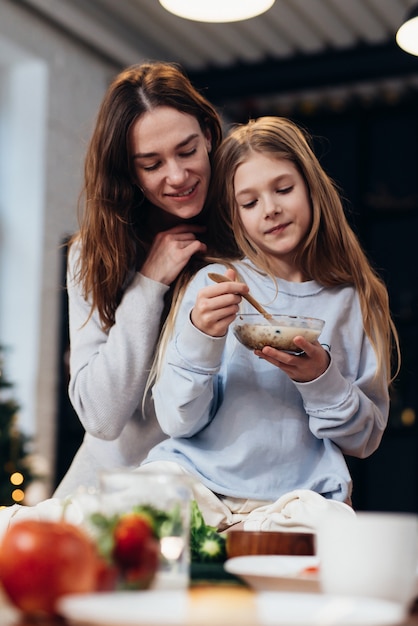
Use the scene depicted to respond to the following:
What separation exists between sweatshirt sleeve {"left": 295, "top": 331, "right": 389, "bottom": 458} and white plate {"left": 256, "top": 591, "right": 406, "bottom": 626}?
2.77 ft

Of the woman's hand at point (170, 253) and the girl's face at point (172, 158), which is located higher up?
the girl's face at point (172, 158)

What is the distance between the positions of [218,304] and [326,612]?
86 cm

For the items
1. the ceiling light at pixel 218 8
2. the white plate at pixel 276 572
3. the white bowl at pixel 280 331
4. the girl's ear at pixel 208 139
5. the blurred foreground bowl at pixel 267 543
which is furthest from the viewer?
the ceiling light at pixel 218 8

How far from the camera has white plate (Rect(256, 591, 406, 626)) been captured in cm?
70

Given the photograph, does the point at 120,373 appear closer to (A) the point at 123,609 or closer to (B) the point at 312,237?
(B) the point at 312,237

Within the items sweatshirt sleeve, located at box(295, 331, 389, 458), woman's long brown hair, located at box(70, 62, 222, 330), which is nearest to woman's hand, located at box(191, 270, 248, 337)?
sweatshirt sleeve, located at box(295, 331, 389, 458)

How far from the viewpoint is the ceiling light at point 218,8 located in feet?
8.25

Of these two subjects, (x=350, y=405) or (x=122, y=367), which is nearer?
(x=350, y=405)

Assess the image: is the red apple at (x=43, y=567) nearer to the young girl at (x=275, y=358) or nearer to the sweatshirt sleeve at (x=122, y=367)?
the young girl at (x=275, y=358)

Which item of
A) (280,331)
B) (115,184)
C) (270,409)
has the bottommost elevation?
(270,409)

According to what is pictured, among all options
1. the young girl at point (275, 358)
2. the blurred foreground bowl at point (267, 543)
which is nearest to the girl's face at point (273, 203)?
the young girl at point (275, 358)

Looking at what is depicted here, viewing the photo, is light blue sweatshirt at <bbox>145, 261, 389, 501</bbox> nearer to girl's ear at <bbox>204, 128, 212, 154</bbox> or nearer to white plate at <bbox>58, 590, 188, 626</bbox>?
girl's ear at <bbox>204, 128, 212, 154</bbox>

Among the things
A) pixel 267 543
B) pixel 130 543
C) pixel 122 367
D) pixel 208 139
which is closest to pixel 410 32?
pixel 208 139

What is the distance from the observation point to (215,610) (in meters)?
0.72
